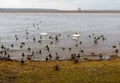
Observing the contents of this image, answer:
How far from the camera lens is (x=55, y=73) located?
2048cm

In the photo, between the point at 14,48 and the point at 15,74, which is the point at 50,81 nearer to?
the point at 15,74

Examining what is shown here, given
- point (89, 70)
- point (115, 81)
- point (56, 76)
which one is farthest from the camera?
point (89, 70)

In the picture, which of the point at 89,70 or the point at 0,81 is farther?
the point at 89,70

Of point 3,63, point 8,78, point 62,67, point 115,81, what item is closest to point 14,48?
point 3,63

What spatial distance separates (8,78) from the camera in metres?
19.2

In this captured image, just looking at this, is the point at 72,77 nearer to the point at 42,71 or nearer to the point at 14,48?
the point at 42,71

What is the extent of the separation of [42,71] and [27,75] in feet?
4.77

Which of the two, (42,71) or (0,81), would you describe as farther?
(42,71)

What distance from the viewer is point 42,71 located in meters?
21.1

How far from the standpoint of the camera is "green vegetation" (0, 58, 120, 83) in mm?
18672

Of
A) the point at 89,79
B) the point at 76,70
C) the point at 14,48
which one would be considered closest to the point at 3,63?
the point at 76,70

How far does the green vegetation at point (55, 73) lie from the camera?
1867 cm

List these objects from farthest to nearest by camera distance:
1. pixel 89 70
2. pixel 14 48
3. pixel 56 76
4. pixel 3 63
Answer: pixel 14 48
pixel 3 63
pixel 89 70
pixel 56 76

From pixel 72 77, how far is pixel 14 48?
1847cm
